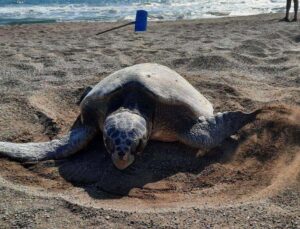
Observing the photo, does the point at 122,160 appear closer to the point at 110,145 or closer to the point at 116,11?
the point at 110,145

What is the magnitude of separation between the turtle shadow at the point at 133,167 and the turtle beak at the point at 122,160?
84 mm

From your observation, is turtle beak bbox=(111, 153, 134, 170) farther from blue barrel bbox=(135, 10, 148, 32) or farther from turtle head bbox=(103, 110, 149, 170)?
blue barrel bbox=(135, 10, 148, 32)

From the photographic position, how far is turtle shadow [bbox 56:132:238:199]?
265cm

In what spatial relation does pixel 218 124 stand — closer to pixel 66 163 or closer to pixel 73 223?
pixel 66 163

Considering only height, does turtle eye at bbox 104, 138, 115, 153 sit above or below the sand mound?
above

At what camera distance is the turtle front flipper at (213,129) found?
300cm

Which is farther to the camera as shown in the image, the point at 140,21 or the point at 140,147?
the point at 140,21

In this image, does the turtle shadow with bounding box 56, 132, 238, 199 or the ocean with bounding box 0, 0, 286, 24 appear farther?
the ocean with bounding box 0, 0, 286, 24

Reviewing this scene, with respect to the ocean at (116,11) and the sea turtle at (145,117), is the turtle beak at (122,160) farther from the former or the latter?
the ocean at (116,11)

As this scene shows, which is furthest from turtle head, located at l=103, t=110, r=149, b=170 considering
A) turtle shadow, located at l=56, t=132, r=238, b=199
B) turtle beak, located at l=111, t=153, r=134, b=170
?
turtle shadow, located at l=56, t=132, r=238, b=199

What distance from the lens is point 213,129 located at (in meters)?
3.12

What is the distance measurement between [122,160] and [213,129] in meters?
0.83

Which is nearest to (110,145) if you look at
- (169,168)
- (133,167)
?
(133,167)

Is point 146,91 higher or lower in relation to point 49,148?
higher
